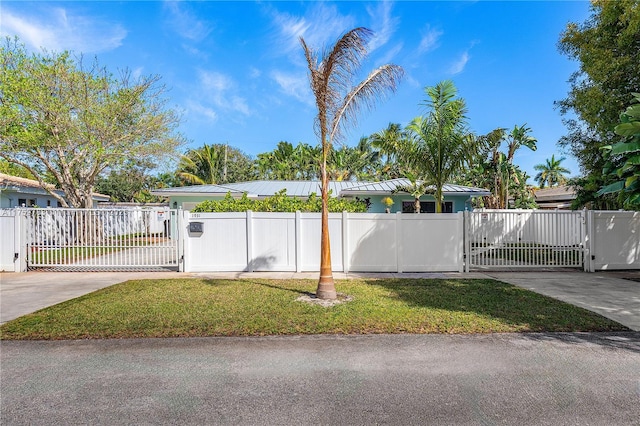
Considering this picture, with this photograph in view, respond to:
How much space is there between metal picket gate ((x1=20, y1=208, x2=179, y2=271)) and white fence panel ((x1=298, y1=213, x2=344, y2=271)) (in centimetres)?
367

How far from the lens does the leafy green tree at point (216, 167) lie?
31.6 m

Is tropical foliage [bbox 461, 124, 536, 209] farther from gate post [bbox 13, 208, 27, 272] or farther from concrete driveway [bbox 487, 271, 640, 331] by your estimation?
gate post [bbox 13, 208, 27, 272]

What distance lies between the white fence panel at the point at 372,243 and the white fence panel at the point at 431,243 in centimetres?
25

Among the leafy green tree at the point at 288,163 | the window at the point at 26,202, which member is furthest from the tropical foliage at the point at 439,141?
the window at the point at 26,202

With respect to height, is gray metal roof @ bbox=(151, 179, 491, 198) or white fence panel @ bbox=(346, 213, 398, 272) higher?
gray metal roof @ bbox=(151, 179, 491, 198)

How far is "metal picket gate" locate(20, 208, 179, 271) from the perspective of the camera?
10.0m

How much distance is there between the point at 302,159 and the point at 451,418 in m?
29.9

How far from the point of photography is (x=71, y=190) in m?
16.1

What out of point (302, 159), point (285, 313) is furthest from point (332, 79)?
point (302, 159)

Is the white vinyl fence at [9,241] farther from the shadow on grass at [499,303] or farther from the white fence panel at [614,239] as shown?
the white fence panel at [614,239]

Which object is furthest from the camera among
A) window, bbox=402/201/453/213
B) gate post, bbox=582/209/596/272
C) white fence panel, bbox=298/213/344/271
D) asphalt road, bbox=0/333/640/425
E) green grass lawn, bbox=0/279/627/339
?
window, bbox=402/201/453/213

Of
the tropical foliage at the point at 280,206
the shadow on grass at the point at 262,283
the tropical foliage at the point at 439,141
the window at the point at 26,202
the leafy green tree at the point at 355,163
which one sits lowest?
the shadow on grass at the point at 262,283

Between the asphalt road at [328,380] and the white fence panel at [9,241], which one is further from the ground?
the white fence panel at [9,241]

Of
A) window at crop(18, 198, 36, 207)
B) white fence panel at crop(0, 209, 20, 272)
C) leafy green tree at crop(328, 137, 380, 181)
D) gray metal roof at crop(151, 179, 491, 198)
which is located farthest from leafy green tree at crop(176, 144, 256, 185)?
white fence panel at crop(0, 209, 20, 272)
